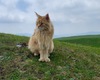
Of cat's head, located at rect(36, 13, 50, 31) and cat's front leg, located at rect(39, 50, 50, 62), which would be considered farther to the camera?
cat's front leg, located at rect(39, 50, 50, 62)

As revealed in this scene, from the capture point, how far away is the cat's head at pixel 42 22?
44.8 feet

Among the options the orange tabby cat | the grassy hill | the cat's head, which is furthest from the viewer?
the grassy hill

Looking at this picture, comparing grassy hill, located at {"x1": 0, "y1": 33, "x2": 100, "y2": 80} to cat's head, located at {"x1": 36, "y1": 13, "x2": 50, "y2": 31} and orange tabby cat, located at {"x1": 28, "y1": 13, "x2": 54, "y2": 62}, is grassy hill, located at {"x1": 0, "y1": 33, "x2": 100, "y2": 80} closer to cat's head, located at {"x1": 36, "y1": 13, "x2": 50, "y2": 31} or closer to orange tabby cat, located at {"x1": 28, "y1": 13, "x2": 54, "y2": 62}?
orange tabby cat, located at {"x1": 28, "y1": 13, "x2": 54, "y2": 62}

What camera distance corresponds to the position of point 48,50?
15633 millimetres

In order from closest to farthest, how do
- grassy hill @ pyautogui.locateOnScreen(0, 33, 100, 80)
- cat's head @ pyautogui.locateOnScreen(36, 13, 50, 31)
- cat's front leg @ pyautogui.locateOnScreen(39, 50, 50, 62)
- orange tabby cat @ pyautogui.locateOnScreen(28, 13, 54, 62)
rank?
cat's head @ pyautogui.locateOnScreen(36, 13, 50, 31), orange tabby cat @ pyautogui.locateOnScreen(28, 13, 54, 62), grassy hill @ pyautogui.locateOnScreen(0, 33, 100, 80), cat's front leg @ pyautogui.locateOnScreen(39, 50, 50, 62)

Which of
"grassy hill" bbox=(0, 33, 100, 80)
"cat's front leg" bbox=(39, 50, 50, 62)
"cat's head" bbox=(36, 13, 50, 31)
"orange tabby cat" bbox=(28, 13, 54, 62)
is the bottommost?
"grassy hill" bbox=(0, 33, 100, 80)

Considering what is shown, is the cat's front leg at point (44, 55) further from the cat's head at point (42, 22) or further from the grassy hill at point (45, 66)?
the cat's head at point (42, 22)

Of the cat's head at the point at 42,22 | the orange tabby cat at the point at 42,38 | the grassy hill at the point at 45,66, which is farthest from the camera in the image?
the grassy hill at the point at 45,66

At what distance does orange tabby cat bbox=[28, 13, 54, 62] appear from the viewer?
13.8 meters

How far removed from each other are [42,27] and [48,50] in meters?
2.14

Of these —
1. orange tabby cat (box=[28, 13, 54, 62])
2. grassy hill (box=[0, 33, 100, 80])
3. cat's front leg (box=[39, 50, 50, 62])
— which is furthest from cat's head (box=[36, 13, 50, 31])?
grassy hill (box=[0, 33, 100, 80])

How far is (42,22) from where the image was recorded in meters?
13.6

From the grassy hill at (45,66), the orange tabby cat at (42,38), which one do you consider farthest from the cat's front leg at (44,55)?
the grassy hill at (45,66)

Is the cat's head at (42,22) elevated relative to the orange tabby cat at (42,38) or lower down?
elevated
